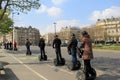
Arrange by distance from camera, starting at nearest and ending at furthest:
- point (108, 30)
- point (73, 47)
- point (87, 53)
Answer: point (87, 53), point (73, 47), point (108, 30)

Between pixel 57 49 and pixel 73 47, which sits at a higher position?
pixel 73 47

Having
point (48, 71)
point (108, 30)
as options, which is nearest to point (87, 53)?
point (48, 71)

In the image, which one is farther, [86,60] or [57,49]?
[57,49]

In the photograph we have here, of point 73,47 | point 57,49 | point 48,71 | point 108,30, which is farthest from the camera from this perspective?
point 108,30

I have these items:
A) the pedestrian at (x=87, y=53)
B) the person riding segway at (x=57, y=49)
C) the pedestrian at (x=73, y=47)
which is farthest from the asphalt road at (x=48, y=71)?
the pedestrian at (x=87, y=53)

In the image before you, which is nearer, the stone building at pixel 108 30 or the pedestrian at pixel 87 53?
the pedestrian at pixel 87 53

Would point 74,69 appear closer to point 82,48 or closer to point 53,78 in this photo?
point 53,78

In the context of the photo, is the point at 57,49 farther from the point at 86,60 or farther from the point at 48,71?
the point at 86,60

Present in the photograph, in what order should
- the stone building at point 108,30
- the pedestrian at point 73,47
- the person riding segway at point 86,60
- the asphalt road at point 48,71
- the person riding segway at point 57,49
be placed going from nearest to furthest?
the person riding segway at point 86,60 < the asphalt road at point 48,71 < the pedestrian at point 73,47 < the person riding segway at point 57,49 < the stone building at point 108,30

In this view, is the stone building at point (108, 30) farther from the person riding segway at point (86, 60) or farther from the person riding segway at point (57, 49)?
the person riding segway at point (86, 60)

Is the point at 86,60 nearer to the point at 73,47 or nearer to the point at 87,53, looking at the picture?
the point at 87,53

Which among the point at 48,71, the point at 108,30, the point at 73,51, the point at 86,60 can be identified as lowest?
the point at 48,71

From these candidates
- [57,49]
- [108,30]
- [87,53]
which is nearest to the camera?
[87,53]

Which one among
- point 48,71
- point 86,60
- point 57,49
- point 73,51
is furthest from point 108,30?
point 86,60
